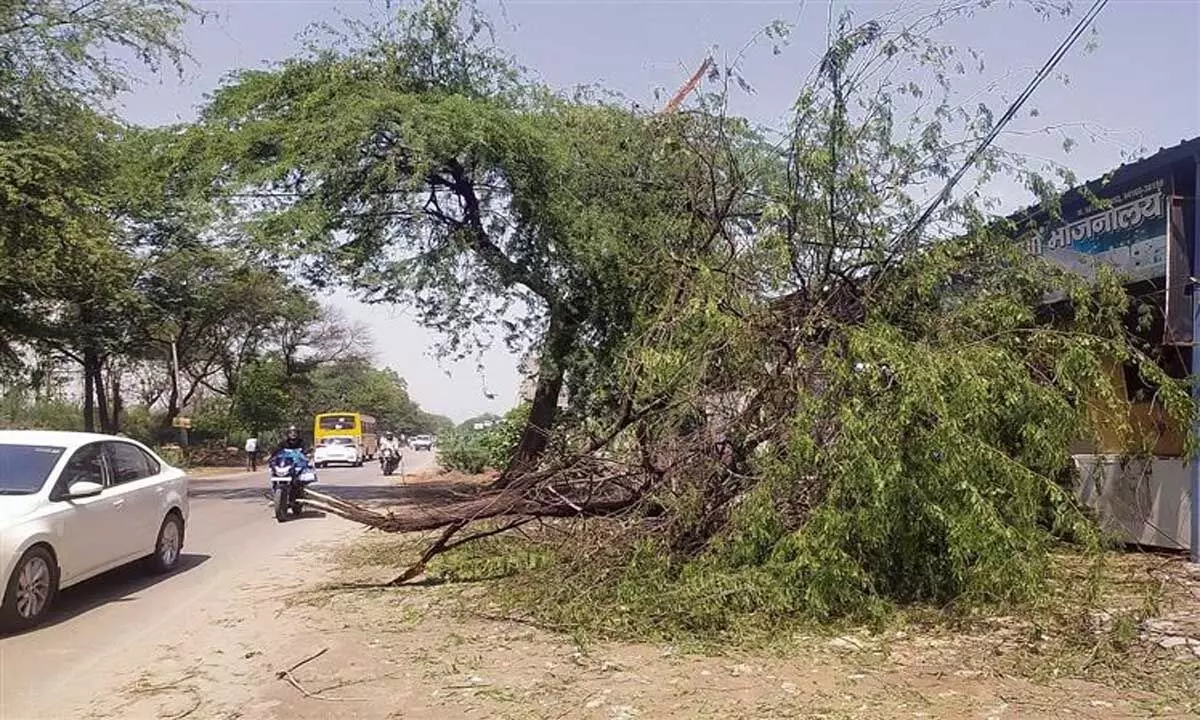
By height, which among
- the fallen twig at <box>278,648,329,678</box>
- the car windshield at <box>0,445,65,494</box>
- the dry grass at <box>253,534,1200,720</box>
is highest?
the car windshield at <box>0,445,65,494</box>

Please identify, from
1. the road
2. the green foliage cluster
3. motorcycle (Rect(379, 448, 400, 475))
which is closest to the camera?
the road

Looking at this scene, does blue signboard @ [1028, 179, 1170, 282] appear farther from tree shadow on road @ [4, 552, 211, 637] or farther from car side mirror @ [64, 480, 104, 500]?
tree shadow on road @ [4, 552, 211, 637]

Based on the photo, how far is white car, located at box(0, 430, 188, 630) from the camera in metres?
7.64

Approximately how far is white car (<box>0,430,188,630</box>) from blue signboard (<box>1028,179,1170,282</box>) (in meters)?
8.68

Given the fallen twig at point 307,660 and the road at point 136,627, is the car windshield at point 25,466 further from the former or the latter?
the fallen twig at point 307,660

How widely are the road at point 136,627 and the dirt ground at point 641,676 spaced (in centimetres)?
12

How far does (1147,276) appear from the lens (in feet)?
33.5

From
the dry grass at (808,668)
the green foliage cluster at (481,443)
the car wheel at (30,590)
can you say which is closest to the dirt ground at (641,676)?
the dry grass at (808,668)

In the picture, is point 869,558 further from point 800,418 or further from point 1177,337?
point 1177,337

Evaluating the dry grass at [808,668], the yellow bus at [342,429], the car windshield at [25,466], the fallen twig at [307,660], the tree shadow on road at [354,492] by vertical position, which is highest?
the yellow bus at [342,429]

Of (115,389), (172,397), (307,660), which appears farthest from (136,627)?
(172,397)

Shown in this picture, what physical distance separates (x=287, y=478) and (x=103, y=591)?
264 inches

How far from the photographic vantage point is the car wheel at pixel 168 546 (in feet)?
33.8

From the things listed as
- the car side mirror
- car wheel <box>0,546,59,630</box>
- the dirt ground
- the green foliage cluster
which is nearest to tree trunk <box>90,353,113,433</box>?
the green foliage cluster
